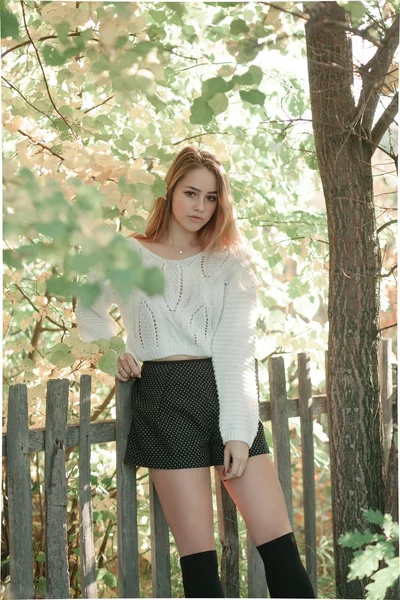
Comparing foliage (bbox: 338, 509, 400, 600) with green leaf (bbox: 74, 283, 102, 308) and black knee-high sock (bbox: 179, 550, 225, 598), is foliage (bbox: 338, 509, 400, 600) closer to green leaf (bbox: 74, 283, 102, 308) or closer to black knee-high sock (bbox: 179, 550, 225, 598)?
black knee-high sock (bbox: 179, 550, 225, 598)

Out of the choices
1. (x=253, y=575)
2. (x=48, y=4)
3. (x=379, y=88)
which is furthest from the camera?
(x=253, y=575)

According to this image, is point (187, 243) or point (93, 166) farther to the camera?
point (187, 243)

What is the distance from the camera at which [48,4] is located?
1.87 metres

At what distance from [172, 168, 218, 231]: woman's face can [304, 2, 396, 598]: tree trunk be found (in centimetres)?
39

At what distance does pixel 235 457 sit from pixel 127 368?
16.9 inches

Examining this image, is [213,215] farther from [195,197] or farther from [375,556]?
[375,556]

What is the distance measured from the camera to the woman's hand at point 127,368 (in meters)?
2.14

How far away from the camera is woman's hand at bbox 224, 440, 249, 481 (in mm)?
2051

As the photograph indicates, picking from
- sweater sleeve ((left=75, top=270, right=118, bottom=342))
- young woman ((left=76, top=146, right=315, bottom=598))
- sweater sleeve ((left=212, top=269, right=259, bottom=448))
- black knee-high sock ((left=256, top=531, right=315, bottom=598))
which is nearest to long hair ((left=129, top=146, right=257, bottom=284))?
young woman ((left=76, top=146, right=315, bottom=598))

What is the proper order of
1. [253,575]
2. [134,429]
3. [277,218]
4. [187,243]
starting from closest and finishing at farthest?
[134,429], [187,243], [253,575], [277,218]

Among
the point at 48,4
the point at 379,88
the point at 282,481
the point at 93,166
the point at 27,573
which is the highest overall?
the point at 48,4

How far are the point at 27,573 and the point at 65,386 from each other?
0.55 meters

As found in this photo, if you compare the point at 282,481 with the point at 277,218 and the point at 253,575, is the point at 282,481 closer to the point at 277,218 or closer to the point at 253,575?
the point at 253,575

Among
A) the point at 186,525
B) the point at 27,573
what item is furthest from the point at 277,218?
the point at 27,573
